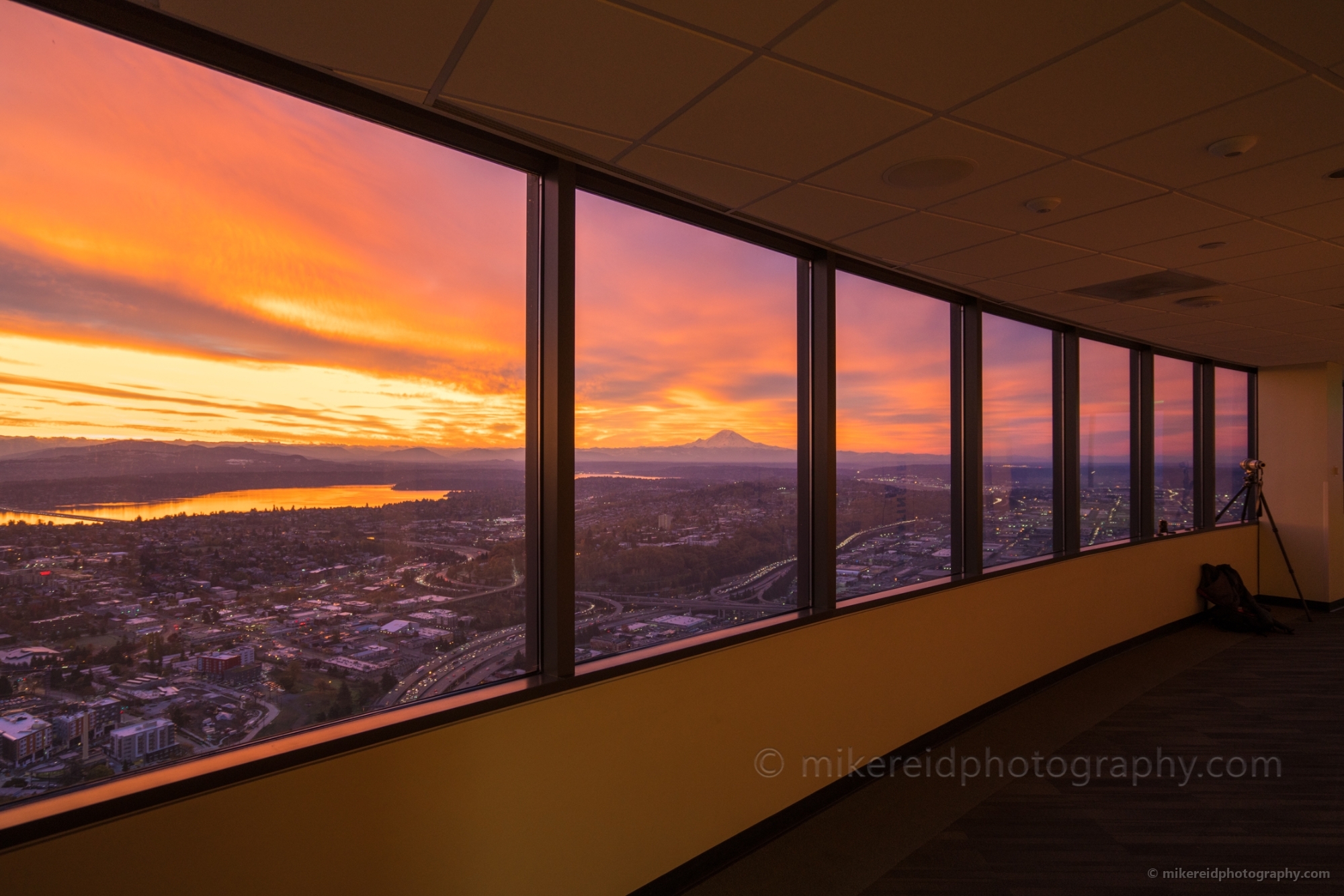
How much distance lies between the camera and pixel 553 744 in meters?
2.18

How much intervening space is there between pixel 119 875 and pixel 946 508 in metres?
4.23

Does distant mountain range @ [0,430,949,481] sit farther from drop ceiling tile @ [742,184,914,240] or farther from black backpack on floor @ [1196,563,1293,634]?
black backpack on floor @ [1196,563,1293,634]

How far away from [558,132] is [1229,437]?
8.72m

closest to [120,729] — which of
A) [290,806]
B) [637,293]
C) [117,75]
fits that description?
[290,806]

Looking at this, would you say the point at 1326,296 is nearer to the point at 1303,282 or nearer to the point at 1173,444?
the point at 1303,282

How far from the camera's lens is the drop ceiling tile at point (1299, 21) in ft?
4.75

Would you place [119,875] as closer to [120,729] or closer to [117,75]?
[120,729]

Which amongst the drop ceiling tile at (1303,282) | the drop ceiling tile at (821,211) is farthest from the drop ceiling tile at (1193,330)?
the drop ceiling tile at (821,211)

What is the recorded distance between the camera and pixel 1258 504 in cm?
740

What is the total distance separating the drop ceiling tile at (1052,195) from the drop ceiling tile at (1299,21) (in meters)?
0.65

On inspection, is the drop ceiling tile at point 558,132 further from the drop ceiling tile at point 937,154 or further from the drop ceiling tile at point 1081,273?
the drop ceiling tile at point 1081,273

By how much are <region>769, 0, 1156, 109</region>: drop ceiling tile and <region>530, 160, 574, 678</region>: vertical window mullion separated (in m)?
1.01

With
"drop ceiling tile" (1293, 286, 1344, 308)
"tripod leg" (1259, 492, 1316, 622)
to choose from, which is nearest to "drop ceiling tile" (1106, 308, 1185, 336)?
"drop ceiling tile" (1293, 286, 1344, 308)

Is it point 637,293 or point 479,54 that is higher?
point 479,54
